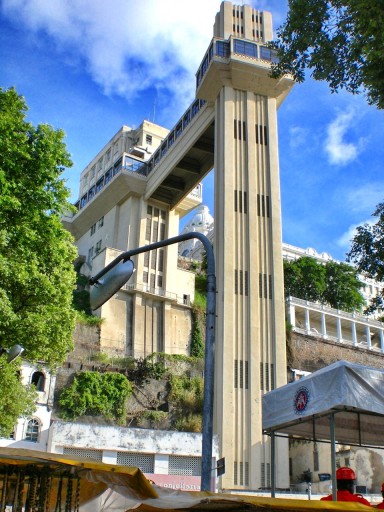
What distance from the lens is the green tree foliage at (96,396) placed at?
35031mm

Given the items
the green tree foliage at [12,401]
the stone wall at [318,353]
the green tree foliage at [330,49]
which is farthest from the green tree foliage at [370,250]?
the stone wall at [318,353]

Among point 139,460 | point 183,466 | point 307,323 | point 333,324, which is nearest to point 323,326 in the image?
point 307,323

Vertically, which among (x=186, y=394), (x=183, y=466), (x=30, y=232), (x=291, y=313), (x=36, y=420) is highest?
(x=291, y=313)

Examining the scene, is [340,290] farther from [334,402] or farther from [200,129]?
[334,402]

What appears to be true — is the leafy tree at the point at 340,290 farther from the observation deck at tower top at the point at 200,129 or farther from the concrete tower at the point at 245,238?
the concrete tower at the point at 245,238

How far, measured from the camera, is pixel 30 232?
16359mm

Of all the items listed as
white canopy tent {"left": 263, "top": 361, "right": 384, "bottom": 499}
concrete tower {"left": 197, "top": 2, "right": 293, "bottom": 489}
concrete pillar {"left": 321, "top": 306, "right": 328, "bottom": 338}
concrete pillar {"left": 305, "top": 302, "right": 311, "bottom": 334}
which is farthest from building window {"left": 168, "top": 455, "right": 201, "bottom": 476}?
concrete pillar {"left": 321, "top": 306, "right": 328, "bottom": 338}

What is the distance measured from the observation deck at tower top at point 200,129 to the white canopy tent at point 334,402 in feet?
107

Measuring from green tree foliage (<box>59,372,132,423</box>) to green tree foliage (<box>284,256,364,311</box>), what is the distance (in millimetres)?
24906

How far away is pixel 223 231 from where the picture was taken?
119ft

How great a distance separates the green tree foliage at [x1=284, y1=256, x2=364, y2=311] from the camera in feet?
190

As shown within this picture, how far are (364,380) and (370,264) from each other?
7.32 meters

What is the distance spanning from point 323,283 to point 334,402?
51881 millimetres

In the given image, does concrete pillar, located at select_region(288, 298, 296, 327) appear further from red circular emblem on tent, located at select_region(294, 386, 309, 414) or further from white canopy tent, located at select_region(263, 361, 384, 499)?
red circular emblem on tent, located at select_region(294, 386, 309, 414)
